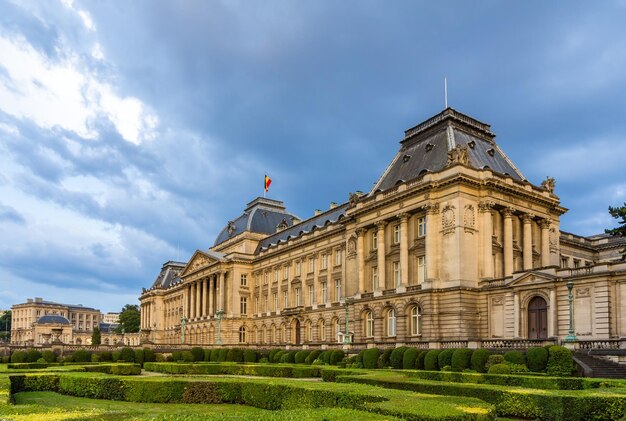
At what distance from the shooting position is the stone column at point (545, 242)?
180 feet

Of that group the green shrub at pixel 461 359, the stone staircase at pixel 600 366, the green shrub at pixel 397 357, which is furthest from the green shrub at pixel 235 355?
the stone staircase at pixel 600 366

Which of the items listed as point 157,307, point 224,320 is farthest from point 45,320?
point 224,320

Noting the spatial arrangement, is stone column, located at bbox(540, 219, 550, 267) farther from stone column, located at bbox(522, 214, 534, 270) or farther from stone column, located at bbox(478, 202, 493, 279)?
stone column, located at bbox(478, 202, 493, 279)

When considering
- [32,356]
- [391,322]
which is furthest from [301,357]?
[32,356]

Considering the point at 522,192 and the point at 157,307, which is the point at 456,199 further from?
the point at 157,307

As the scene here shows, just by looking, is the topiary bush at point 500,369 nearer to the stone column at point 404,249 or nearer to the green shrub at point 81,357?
the stone column at point 404,249

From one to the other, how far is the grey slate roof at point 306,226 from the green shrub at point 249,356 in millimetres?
17481

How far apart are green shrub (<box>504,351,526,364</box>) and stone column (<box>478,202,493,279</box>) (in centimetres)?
1350

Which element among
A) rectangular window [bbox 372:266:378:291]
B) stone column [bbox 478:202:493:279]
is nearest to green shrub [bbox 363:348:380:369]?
stone column [bbox 478:202:493:279]

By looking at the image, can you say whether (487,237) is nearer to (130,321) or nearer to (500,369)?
(500,369)

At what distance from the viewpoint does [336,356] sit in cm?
4872

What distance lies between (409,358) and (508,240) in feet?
50.3

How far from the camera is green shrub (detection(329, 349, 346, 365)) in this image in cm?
4850

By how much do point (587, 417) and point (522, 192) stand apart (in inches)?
1432
